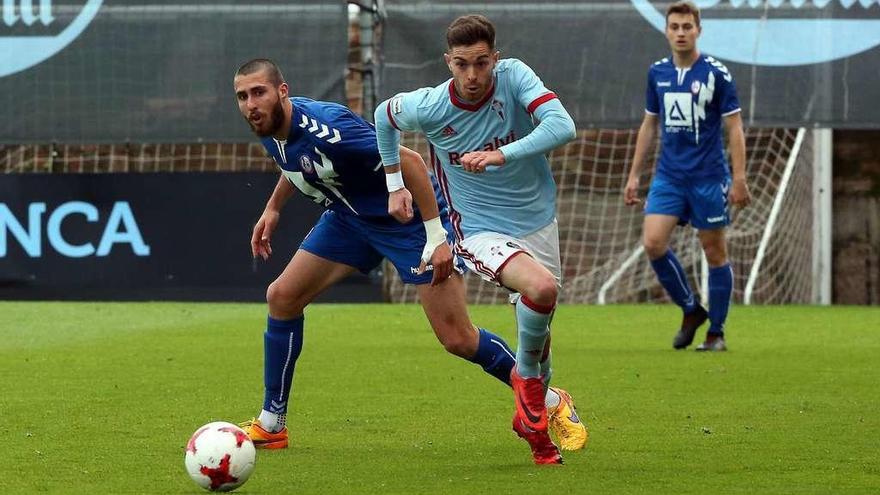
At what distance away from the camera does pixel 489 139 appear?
615 centimetres

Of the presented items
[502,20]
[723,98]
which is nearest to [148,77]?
[502,20]

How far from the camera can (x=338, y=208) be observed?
6465 mm

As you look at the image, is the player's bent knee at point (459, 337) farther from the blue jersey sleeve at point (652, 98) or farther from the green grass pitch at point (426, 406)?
the blue jersey sleeve at point (652, 98)

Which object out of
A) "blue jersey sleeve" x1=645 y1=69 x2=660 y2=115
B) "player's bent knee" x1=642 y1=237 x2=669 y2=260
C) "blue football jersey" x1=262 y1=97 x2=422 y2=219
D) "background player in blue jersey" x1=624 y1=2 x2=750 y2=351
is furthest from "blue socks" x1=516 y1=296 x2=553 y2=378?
"blue jersey sleeve" x1=645 y1=69 x2=660 y2=115

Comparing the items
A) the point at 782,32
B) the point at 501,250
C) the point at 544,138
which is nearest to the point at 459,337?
the point at 501,250

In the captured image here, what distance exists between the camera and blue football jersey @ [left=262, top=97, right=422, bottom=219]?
6172mm

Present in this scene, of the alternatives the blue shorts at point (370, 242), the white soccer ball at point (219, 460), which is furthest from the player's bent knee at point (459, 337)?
the white soccer ball at point (219, 460)

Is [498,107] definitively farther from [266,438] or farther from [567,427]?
[266,438]

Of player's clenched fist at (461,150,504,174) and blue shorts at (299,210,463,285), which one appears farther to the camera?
blue shorts at (299,210,463,285)

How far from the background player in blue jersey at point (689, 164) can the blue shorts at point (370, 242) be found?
380 centimetres

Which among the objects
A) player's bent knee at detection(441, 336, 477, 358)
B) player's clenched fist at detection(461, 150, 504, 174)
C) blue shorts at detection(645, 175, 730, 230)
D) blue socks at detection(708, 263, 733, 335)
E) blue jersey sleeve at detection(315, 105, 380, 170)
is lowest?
blue socks at detection(708, 263, 733, 335)

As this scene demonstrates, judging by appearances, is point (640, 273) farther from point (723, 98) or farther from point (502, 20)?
point (723, 98)

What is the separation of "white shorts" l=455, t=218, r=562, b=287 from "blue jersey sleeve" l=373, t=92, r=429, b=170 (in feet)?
1.55

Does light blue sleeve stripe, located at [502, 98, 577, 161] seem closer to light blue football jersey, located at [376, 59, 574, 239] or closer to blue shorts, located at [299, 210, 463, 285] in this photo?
light blue football jersey, located at [376, 59, 574, 239]
